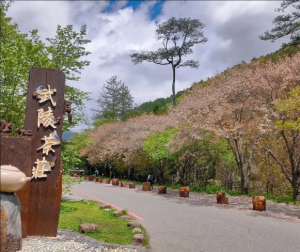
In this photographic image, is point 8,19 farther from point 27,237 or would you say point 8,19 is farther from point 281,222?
point 281,222

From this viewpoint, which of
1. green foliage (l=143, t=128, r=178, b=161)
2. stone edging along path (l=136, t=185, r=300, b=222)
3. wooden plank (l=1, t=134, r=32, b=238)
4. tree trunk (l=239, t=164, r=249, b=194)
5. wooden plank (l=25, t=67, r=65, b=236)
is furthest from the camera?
green foliage (l=143, t=128, r=178, b=161)

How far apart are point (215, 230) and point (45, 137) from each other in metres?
4.70

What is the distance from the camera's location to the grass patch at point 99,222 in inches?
248

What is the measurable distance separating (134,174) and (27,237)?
2513 centimetres

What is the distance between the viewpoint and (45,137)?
6105mm

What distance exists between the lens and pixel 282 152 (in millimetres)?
16125

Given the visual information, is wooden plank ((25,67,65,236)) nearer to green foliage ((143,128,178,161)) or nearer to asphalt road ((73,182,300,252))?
asphalt road ((73,182,300,252))

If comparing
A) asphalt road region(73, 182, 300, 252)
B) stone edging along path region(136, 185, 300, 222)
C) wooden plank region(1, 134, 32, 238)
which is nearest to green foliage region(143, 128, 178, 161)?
stone edging along path region(136, 185, 300, 222)

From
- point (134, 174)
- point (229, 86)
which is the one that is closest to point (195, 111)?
point (229, 86)

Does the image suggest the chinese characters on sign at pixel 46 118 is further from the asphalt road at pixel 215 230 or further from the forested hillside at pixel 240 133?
the forested hillside at pixel 240 133

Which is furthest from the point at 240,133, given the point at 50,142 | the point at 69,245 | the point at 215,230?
the point at 69,245

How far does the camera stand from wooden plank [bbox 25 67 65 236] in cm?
589

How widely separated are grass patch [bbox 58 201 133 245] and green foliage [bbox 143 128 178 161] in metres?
8.40

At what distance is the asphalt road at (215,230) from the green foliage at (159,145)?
25.7ft
